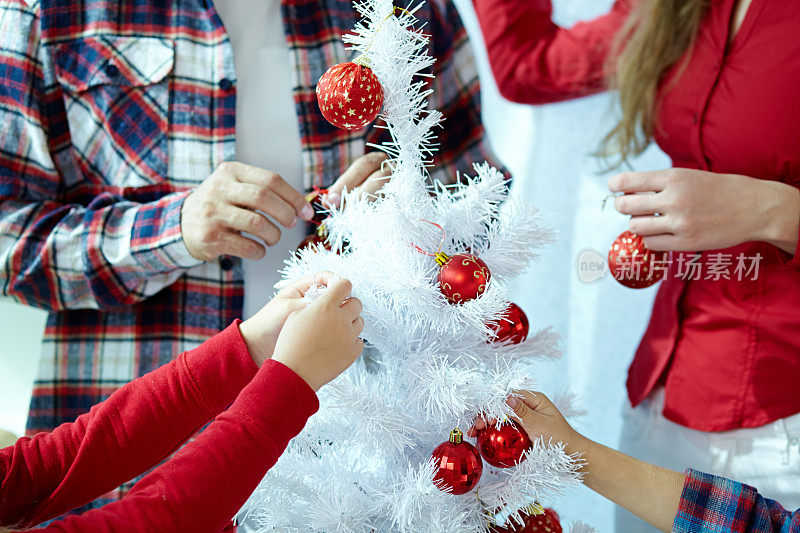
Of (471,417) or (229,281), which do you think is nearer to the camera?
(471,417)

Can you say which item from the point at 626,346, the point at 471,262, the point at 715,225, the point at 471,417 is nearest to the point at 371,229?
the point at 471,262

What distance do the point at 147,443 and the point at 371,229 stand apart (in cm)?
A: 32

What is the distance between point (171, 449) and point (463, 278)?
14.5 inches

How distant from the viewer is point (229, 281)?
911mm

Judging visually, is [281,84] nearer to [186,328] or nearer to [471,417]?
[186,328]

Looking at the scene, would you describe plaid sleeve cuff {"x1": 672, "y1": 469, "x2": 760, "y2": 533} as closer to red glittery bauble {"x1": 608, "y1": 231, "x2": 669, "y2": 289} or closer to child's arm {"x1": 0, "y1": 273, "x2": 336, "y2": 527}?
red glittery bauble {"x1": 608, "y1": 231, "x2": 669, "y2": 289}

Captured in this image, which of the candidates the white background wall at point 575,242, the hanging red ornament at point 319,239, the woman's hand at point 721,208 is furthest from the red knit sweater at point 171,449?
the white background wall at point 575,242

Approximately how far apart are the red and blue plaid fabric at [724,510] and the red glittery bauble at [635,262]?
0.29 meters

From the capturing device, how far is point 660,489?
2.38 ft

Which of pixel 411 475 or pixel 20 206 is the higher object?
pixel 20 206

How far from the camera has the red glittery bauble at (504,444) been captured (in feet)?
2.08
